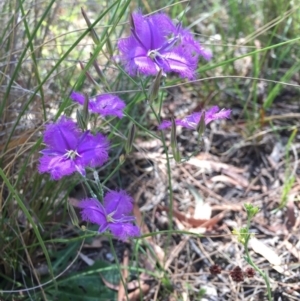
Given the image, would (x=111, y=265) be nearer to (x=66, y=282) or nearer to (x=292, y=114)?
(x=66, y=282)

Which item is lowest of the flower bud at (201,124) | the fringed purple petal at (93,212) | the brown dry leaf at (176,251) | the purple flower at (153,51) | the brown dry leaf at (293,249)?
the brown dry leaf at (293,249)

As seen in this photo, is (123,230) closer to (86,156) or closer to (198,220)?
(86,156)

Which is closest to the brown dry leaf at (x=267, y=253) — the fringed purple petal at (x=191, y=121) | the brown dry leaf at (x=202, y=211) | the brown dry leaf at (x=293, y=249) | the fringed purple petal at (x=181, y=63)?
the brown dry leaf at (x=293, y=249)

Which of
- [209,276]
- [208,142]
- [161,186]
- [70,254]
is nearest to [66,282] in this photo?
[70,254]

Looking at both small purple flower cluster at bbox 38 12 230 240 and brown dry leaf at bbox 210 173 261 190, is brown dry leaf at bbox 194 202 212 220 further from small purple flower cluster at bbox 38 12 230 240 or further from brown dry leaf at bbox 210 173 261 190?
small purple flower cluster at bbox 38 12 230 240

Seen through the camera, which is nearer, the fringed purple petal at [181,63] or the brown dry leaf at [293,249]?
the fringed purple petal at [181,63]

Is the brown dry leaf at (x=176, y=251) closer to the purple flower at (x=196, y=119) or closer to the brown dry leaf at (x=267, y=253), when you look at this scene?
the brown dry leaf at (x=267, y=253)
